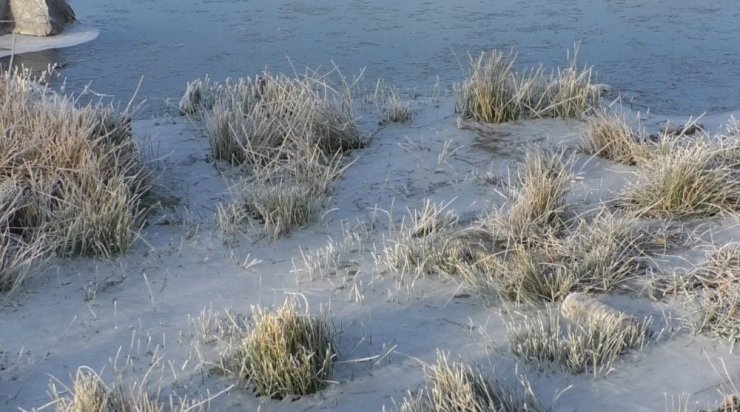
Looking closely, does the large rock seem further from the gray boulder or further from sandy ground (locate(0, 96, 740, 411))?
sandy ground (locate(0, 96, 740, 411))

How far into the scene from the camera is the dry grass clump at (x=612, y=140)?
552 cm

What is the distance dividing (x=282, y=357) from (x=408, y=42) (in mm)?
6480

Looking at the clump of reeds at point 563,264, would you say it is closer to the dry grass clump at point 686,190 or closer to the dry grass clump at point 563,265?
the dry grass clump at point 563,265

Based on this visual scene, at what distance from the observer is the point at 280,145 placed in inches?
228

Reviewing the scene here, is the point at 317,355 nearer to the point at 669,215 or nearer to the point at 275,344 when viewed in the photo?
the point at 275,344

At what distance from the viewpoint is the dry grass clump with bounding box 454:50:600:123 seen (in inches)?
255

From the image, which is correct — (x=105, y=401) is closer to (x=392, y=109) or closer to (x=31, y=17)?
(x=392, y=109)

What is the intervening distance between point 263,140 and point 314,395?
9.07 feet

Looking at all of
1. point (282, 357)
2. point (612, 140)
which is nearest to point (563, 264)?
point (282, 357)

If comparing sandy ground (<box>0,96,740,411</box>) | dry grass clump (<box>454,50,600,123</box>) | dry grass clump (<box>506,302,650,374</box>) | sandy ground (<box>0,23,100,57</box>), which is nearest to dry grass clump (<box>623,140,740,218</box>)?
sandy ground (<box>0,96,740,411</box>)

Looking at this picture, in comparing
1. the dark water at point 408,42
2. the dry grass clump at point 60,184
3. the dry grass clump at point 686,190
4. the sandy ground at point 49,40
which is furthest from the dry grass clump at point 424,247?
the sandy ground at point 49,40

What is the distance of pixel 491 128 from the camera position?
6.40m

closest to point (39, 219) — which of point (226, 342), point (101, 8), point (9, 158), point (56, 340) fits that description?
point (9, 158)

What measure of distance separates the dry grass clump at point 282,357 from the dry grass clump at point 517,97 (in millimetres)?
3466
